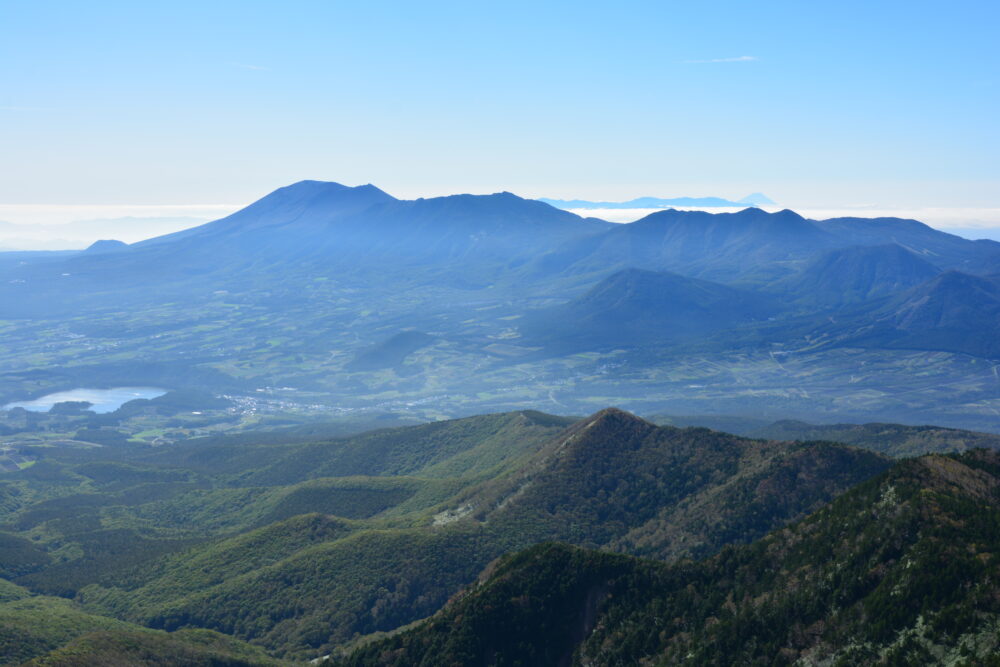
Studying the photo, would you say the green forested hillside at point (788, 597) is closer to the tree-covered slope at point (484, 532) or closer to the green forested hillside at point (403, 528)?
the tree-covered slope at point (484, 532)

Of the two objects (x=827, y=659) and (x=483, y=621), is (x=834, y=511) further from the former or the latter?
(x=483, y=621)

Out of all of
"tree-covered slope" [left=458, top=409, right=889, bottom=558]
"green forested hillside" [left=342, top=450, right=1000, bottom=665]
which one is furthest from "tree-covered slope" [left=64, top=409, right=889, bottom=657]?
"green forested hillside" [left=342, top=450, right=1000, bottom=665]

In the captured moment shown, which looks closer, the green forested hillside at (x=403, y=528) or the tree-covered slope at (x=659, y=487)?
the tree-covered slope at (x=659, y=487)

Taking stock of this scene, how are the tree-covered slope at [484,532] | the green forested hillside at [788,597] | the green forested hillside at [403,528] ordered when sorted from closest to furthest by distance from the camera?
the green forested hillside at [788,597] < the tree-covered slope at [484,532] < the green forested hillside at [403,528]

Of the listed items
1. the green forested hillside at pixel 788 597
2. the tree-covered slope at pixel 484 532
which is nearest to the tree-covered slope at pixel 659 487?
the tree-covered slope at pixel 484 532

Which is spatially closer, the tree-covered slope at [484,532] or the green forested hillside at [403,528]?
the tree-covered slope at [484,532]

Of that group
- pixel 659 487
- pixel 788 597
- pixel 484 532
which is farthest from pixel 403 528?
pixel 788 597

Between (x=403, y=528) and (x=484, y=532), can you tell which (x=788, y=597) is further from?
(x=403, y=528)

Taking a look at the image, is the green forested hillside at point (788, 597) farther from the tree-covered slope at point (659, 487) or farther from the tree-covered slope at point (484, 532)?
the tree-covered slope at point (659, 487)

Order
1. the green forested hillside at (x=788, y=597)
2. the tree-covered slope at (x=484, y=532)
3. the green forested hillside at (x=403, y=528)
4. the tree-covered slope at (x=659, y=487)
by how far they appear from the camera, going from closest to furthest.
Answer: the green forested hillside at (x=788, y=597)
the tree-covered slope at (x=659, y=487)
the tree-covered slope at (x=484, y=532)
the green forested hillside at (x=403, y=528)

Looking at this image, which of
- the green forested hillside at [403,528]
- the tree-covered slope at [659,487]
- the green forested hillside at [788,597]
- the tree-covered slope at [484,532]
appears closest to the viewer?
the green forested hillside at [788,597]
